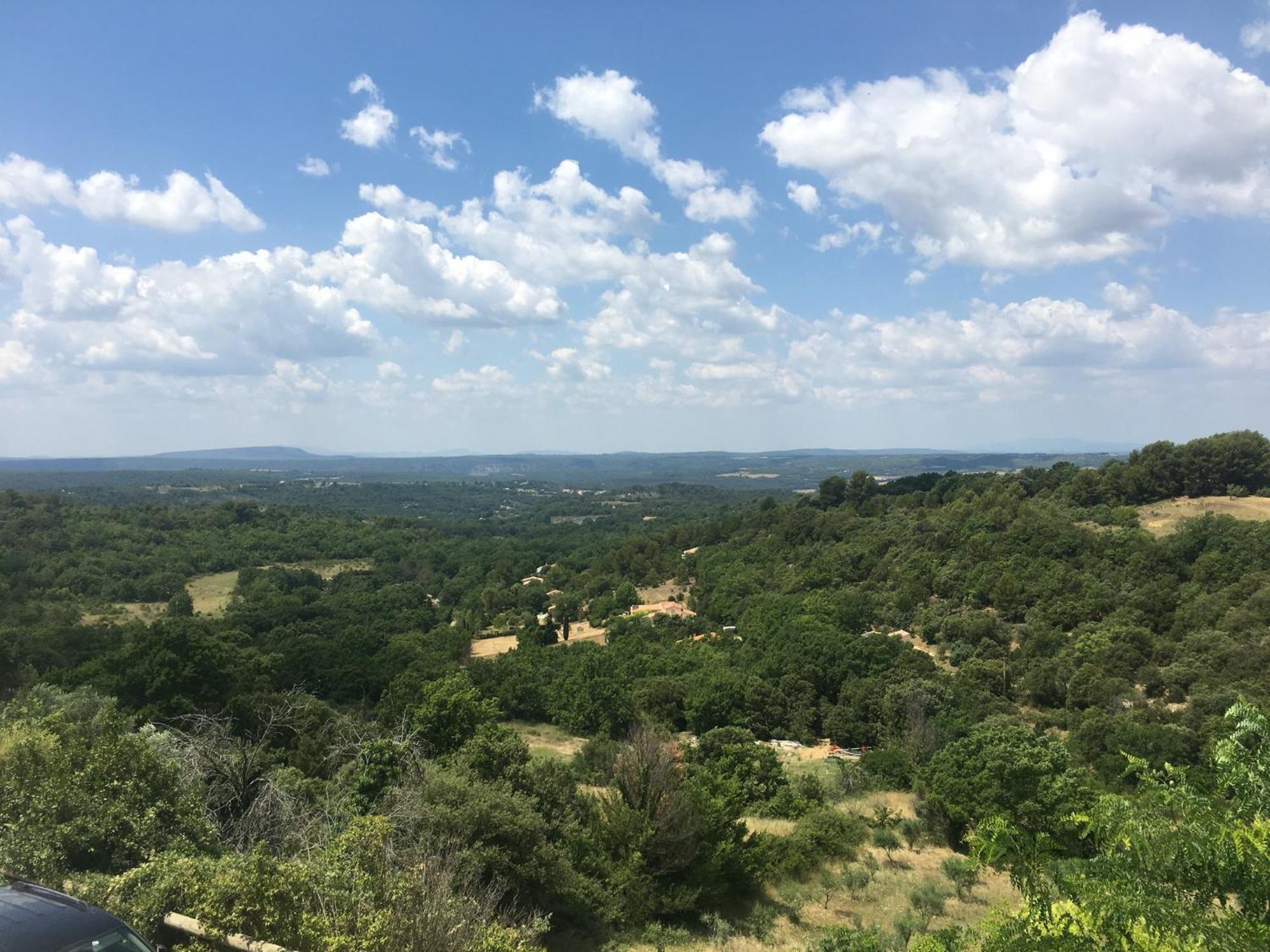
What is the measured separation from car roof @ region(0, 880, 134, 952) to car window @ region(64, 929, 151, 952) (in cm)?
4

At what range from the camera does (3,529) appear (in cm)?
6638

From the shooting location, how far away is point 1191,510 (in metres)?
50.5

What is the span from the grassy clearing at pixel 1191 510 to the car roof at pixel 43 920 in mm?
57539

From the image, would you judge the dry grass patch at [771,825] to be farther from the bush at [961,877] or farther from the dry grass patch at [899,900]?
the bush at [961,877]

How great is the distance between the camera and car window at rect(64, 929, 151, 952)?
4336 mm

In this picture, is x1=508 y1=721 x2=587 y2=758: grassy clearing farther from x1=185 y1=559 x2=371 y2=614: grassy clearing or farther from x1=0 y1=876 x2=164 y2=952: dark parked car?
x1=185 y1=559 x2=371 y2=614: grassy clearing

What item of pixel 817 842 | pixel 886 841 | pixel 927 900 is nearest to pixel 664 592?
pixel 886 841

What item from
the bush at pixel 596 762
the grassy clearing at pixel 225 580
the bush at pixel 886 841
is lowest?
the grassy clearing at pixel 225 580

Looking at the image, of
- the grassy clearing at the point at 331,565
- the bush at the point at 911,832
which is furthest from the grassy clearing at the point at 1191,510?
the grassy clearing at the point at 331,565

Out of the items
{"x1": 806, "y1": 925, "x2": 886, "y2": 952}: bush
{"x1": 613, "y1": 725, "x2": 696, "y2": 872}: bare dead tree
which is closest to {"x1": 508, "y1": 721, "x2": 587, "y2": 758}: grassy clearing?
{"x1": 613, "y1": 725, "x2": 696, "y2": 872}: bare dead tree

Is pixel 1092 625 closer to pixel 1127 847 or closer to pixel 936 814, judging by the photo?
pixel 936 814

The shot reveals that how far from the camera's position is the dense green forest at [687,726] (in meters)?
6.15

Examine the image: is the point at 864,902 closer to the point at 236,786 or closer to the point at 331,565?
the point at 236,786

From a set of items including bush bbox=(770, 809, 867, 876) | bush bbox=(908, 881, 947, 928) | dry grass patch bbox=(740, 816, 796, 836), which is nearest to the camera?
bush bbox=(908, 881, 947, 928)
